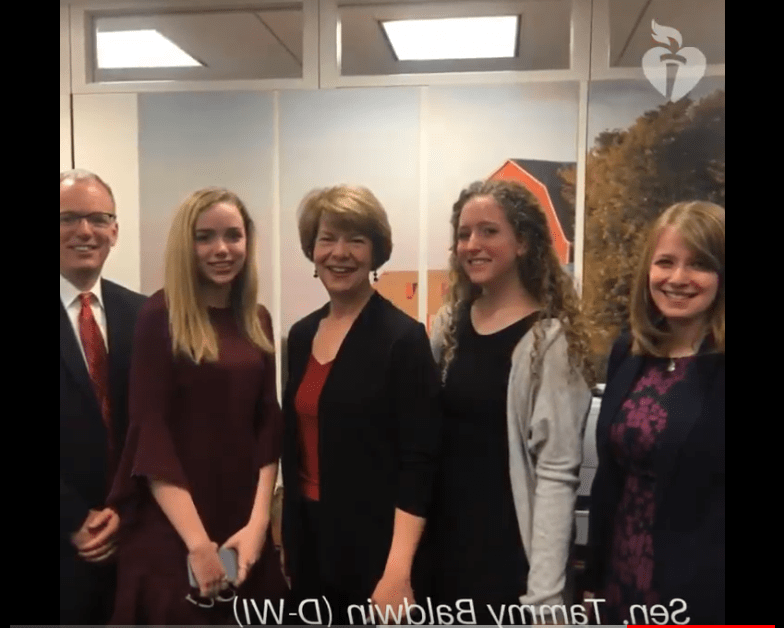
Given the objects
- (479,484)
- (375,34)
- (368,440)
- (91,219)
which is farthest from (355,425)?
(375,34)

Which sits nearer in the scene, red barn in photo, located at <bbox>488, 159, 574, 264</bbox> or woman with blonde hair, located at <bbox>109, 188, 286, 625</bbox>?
red barn in photo, located at <bbox>488, 159, 574, 264</bbox>

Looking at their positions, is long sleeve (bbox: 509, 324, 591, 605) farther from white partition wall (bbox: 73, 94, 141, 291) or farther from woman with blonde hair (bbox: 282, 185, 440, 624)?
white partition wall (bbox: 73, 94, 141, 291)

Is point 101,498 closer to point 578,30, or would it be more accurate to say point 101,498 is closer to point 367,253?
point 367,253

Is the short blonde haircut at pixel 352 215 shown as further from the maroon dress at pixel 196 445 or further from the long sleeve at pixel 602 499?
the long sleeve at pixel 602 499

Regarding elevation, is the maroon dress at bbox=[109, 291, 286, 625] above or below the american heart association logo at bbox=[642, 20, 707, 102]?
below

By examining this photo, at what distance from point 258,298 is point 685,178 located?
1.18m

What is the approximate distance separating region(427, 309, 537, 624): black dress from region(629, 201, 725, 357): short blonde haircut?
0.27m

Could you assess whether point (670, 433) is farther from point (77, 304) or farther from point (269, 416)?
point (77, 304)

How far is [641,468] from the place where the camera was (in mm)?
1526

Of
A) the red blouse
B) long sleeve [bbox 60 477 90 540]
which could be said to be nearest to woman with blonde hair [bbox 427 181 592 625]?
the red blouse

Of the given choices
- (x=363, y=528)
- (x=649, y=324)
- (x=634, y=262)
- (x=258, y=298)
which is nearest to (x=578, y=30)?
(x=634, y=262)

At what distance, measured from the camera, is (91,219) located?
5.90ft

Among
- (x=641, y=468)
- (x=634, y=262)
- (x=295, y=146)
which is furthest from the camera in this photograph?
(x=295, y=146)

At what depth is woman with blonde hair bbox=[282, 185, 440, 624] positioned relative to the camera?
5.49 feet
